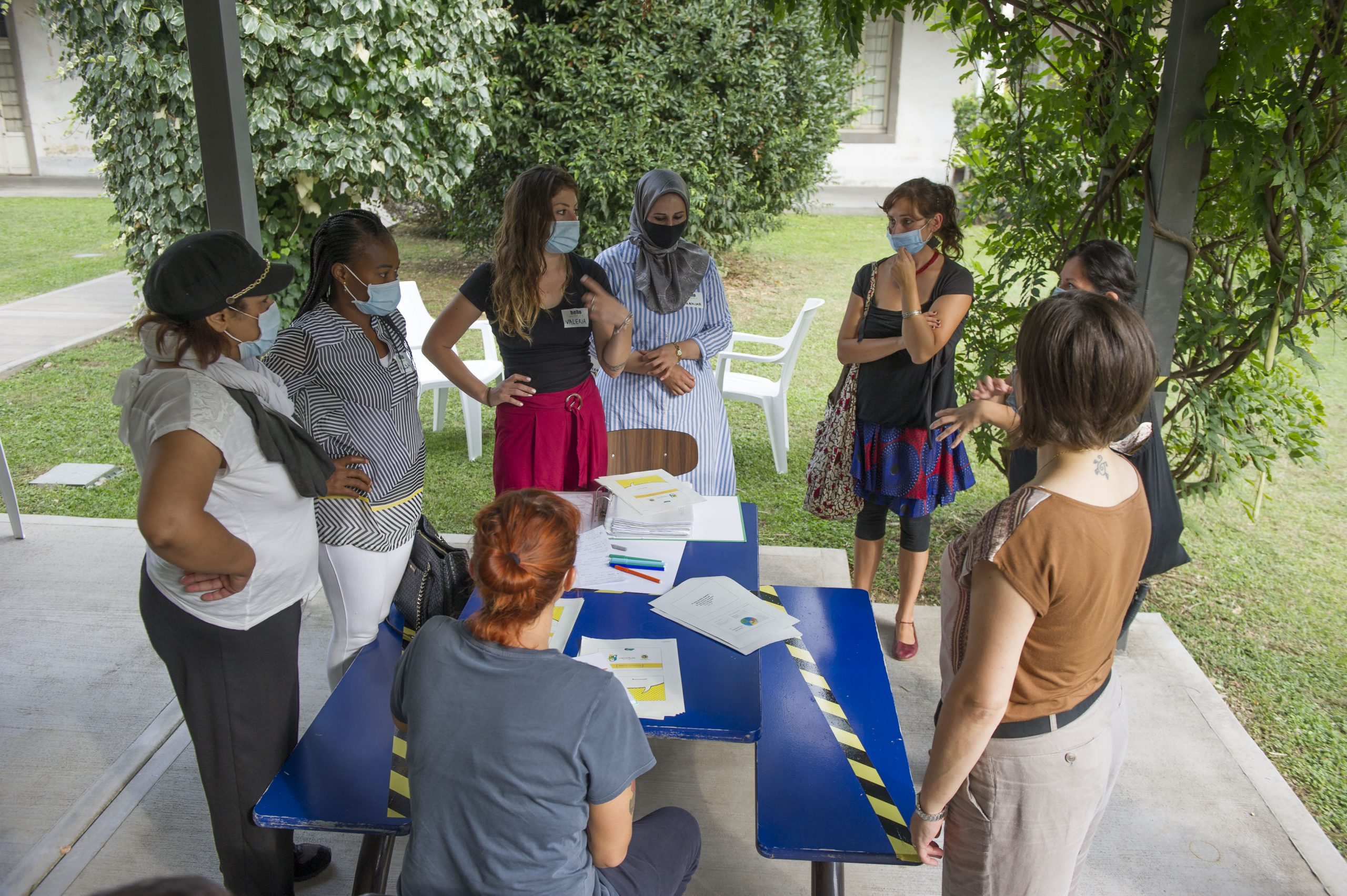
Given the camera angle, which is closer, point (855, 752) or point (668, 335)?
point (855, 752)

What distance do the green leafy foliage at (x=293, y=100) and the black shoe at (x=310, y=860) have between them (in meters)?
4.83

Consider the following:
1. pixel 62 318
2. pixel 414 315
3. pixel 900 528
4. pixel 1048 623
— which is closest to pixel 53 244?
pixel 62 318

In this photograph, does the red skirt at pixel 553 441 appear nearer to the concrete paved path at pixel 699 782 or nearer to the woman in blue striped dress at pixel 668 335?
the woman in blue striped dress at pixel 668 335

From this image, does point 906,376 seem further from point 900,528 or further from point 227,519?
point 227,519

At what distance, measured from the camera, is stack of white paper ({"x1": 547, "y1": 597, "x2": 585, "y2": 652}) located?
2.24 meters

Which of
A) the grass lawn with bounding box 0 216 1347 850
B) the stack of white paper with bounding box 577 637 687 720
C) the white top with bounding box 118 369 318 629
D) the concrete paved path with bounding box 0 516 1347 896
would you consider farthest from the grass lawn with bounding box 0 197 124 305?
the stack of white paper with bounding box 577 637 687 720

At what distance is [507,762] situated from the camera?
5.09ft

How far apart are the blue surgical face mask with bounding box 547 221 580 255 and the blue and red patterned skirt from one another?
1.22m

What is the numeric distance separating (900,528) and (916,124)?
14.1 m

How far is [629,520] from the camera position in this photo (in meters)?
2.86

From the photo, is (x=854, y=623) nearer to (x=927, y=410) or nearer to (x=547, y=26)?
(x=927, y=410)

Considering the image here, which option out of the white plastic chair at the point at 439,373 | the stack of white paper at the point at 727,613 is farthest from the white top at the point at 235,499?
the white plastic chair at the point at 439,373

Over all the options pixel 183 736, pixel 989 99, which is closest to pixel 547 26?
pixel 989 99

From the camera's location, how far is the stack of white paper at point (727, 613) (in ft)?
7.56
